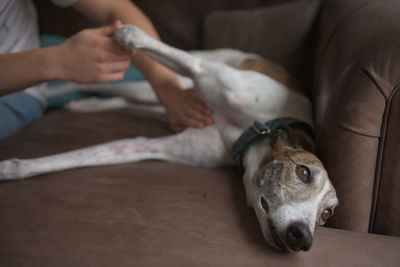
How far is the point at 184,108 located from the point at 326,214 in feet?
2.99

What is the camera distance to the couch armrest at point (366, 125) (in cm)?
102

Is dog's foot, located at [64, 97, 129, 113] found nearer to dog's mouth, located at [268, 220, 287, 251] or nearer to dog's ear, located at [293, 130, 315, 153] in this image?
dog's ear, located at [293, 130, 315, 153]

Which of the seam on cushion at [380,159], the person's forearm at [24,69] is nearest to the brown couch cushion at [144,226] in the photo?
the seam on cushion at [380,159]

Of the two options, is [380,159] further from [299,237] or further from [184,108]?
[184,108]

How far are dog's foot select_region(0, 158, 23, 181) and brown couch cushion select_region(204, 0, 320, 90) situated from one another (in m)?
1.76

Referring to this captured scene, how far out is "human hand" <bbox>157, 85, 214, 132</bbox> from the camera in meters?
1.69

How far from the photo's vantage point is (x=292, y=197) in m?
1.11

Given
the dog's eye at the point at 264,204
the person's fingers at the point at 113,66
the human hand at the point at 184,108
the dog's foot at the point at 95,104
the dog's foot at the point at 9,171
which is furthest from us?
the dog's foot at the point at 95,104

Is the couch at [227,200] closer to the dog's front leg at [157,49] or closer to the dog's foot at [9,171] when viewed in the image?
the dog's foot at [9,171]

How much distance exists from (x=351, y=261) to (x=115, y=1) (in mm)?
1710

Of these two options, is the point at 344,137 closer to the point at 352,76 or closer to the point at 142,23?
the point at 352,76

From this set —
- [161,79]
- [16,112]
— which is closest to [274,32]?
[161,79]

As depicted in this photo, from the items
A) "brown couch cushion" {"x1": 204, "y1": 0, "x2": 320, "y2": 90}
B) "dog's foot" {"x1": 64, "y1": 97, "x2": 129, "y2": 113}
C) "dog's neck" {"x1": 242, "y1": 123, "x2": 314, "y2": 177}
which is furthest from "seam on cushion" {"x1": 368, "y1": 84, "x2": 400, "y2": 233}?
"dog's foot" {"x1": 64, "y1": 97, "x2": 129, "y2": 113}

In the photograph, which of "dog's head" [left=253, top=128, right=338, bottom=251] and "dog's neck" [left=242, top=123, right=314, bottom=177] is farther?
"dog's neck" [left=242, top=123, right=314, bottom=177]
